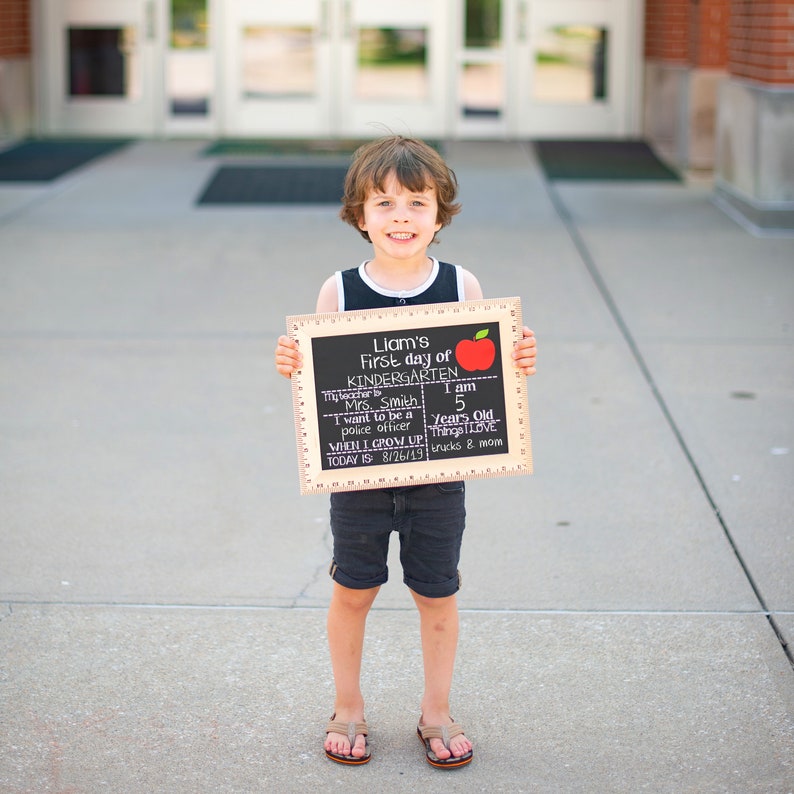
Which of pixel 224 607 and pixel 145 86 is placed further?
pixel 145 86

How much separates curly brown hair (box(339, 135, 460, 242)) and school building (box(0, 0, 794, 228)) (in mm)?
12225

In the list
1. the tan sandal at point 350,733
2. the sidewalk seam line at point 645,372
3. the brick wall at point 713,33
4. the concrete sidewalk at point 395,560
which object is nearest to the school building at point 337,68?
the brick wall at point 713,33

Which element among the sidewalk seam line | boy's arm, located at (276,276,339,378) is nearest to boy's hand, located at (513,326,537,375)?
boy's arm, located at (276,276,339,378)

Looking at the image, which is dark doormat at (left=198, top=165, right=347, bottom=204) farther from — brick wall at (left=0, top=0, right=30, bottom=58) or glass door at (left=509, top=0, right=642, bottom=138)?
glass door at (left=509, top=0, right=642, bottom=138)

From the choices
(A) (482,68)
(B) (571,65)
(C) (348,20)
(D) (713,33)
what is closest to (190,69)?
(C) (348,20)

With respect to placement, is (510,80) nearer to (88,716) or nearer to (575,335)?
(575,335)

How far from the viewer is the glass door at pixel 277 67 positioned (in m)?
15.2

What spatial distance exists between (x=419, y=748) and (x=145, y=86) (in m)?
13.2

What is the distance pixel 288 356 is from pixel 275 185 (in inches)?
341

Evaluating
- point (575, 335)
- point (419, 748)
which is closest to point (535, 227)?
point (575, 335)

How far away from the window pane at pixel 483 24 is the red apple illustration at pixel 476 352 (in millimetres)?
12696

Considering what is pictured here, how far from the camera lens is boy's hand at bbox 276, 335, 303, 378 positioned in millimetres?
3088

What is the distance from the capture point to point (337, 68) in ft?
50.3

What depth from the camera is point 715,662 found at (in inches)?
144
